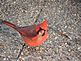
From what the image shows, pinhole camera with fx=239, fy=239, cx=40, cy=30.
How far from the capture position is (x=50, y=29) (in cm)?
255

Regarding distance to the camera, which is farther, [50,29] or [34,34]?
[50,29]

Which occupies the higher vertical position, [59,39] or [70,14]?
[70,14]

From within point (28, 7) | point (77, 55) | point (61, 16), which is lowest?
point (77, 55)

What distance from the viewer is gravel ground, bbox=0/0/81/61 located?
87.7 inches

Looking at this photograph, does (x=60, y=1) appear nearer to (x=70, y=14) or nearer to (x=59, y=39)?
(x=70, y=14)

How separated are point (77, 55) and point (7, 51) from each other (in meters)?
0.66

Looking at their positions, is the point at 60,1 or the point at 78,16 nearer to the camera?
the point at 78,16

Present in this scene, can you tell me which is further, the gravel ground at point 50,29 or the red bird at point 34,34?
the gravel ground at point 50,29

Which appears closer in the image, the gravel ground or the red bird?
the red bird

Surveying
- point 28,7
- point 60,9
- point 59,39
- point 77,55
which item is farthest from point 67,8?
point 77,55

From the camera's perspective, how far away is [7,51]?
88.6 inches

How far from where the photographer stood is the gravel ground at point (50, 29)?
7.31 feet

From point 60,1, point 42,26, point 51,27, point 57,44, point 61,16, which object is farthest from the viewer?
point 60,1

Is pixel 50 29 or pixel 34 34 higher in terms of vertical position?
pixel 50 29
